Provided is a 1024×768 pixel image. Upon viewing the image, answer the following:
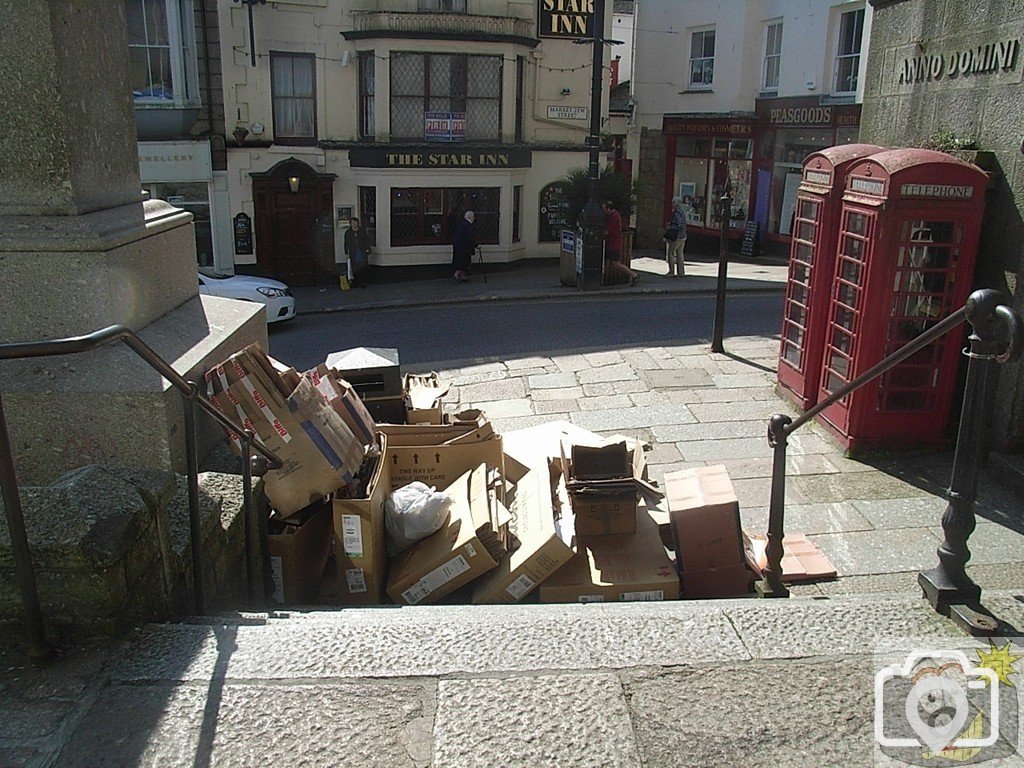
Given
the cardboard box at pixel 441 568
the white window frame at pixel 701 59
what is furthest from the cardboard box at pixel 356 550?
the white window frame at pixel 701 59

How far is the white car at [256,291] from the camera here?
1562cm

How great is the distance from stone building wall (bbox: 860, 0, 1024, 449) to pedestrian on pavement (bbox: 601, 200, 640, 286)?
10010 millimetres

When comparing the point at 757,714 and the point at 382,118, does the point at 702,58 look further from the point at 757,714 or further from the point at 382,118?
the point at 757,714

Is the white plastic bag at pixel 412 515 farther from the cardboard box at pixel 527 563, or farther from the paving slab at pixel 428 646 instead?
the paving slab at pixel 428 646

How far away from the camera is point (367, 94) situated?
21.0 m

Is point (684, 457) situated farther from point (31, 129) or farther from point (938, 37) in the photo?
point (31, 129)

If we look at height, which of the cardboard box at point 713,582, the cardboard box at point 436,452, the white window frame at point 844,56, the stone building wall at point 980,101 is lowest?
the cardboard box at point 713,582

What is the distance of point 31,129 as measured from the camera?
178 inches

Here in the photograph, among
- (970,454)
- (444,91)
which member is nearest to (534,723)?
(970,454)

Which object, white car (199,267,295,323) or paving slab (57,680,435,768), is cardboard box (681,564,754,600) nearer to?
paving slab (57,680,435,768)

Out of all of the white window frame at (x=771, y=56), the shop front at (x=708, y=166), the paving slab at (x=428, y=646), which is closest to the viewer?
the paving slab at (x=428, y=646)

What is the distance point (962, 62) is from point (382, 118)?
15.2 meters

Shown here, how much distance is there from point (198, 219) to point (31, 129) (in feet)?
56.5

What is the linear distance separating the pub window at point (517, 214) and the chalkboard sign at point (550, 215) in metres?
0.57
